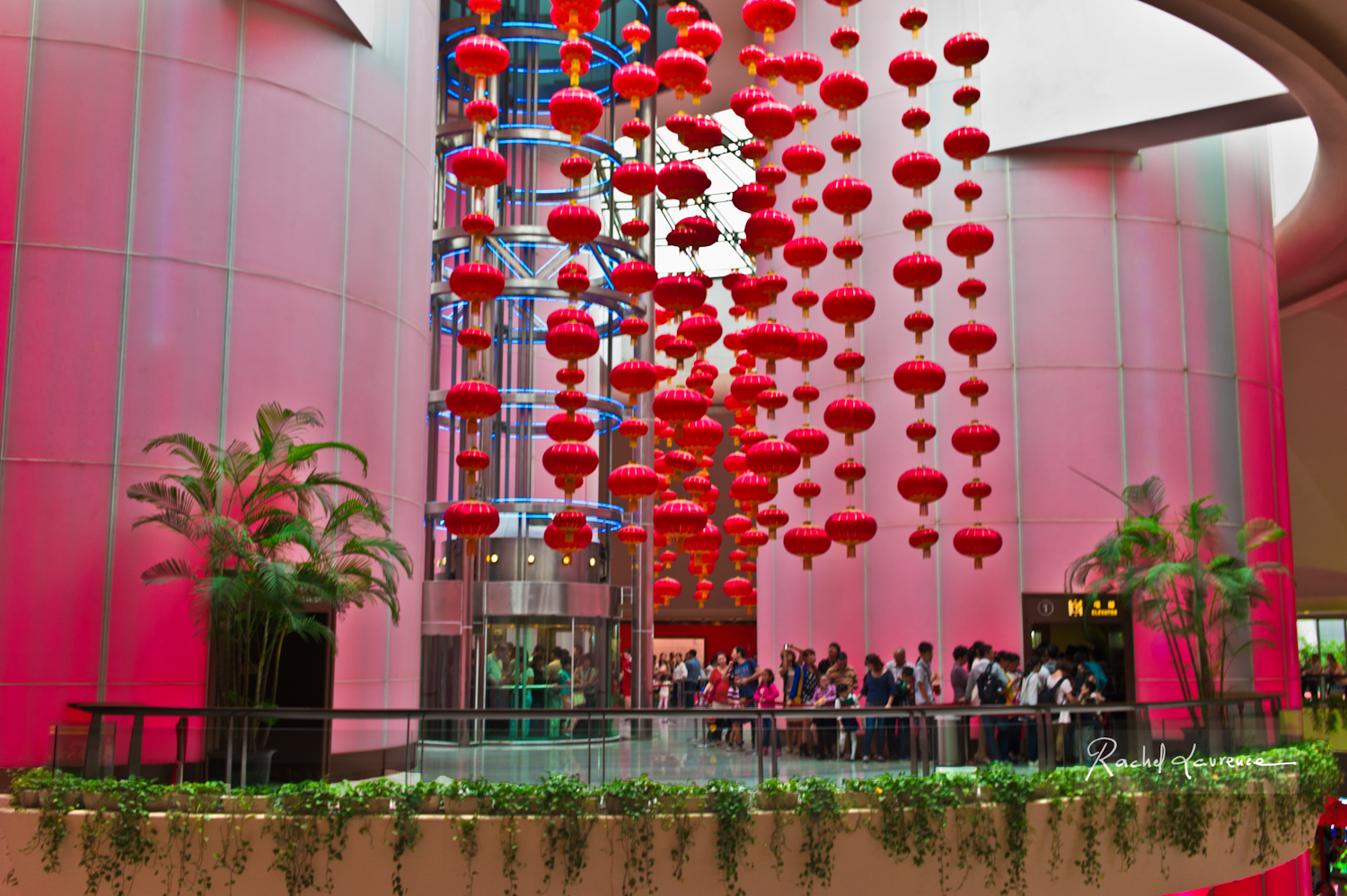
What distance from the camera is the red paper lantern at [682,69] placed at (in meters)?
10.7

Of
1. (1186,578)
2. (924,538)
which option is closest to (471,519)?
(924,538)

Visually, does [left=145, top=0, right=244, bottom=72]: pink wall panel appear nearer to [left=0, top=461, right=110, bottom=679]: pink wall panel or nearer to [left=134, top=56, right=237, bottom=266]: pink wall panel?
[left=134, top=56, right=237, bottom=266]: pink wall panel

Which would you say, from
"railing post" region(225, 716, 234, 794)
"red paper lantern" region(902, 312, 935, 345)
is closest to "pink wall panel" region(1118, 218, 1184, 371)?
"red paper lantern" region(902, 312, 935, 345)

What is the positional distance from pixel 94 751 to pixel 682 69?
7.53 meters

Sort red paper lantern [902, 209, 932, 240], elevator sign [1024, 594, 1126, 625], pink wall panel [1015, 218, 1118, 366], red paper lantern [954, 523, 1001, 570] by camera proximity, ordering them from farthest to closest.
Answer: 1. pink wall panel [1015, 218, 1118, 366]
2. elevator sign [1024, 594, 1126, 625]
3. red paper lantern [954, 523, 1001, 570]
4. red paper lantern [902, 209, 932, 240]

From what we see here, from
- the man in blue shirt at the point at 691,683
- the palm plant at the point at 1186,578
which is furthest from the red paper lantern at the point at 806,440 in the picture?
the man in blue shirt at the point at 691,683

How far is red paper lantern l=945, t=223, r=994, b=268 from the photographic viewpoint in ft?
42.1

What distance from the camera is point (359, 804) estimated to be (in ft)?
31.3

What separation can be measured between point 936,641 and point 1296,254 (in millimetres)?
10648

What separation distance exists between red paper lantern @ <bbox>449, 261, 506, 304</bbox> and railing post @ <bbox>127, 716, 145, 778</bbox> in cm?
460

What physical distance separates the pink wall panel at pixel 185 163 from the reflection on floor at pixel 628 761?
574 centimetres

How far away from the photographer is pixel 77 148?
455 inches

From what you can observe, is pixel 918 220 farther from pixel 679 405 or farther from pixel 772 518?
pixel 772 518

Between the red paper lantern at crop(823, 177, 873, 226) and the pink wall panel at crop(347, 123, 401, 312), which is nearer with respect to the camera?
the red paper lantern at crop(823, 177, 873, 226)
